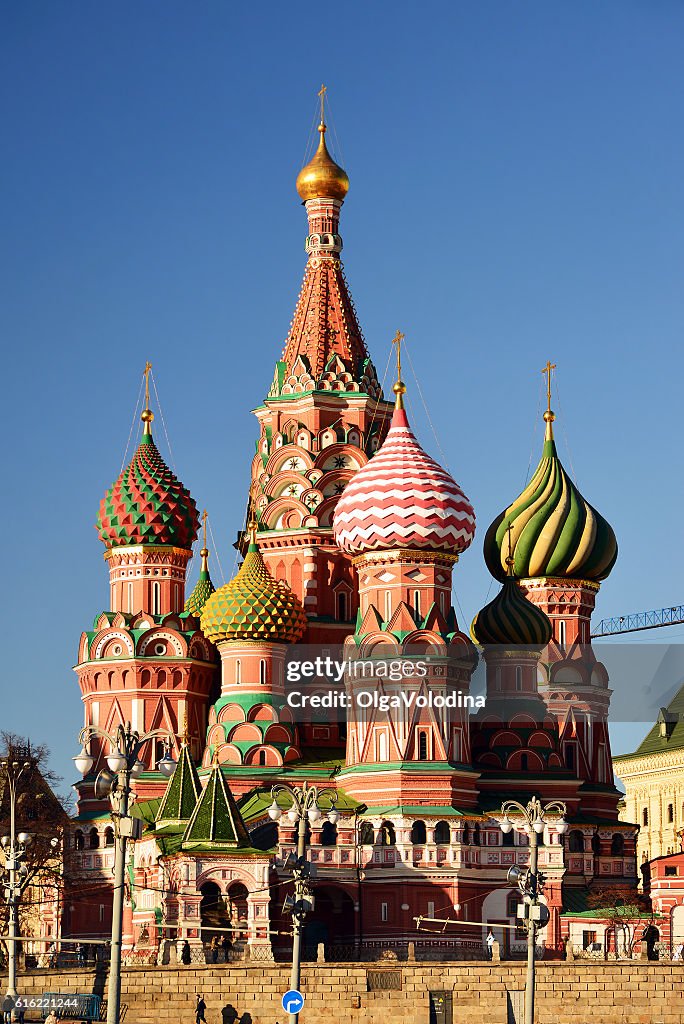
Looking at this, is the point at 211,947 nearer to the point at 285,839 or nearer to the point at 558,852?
the point at 285,839

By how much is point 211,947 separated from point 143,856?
4.69m

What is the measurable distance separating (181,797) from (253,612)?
5878 millimetres

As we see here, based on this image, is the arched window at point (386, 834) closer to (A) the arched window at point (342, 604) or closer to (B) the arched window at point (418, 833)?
(B) the arched window at point (418, 833)

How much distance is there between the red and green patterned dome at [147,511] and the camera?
2467 inches

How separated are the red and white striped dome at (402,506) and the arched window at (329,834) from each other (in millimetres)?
7508

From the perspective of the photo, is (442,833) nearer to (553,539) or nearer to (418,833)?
(418,833)

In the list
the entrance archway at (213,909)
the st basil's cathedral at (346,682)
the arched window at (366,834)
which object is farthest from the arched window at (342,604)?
the entrance archway at (213,909)

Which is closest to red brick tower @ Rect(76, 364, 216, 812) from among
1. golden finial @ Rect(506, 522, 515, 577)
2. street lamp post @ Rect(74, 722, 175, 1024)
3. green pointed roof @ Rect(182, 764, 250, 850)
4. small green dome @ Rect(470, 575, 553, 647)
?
green pointed roof @ Rect(182, 764, 250, 850)

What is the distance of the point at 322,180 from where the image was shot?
218 ft

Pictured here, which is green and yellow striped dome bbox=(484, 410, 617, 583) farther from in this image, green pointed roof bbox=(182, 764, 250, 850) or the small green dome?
green pointed roof bbox=(182, 764, 250, 850)

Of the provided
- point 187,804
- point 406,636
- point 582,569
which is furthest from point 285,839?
point 582,569

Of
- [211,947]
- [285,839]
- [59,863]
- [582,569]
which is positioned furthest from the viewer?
[582,569]

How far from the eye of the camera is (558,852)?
56.9 metres

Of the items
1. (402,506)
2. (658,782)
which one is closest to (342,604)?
(402,506)
